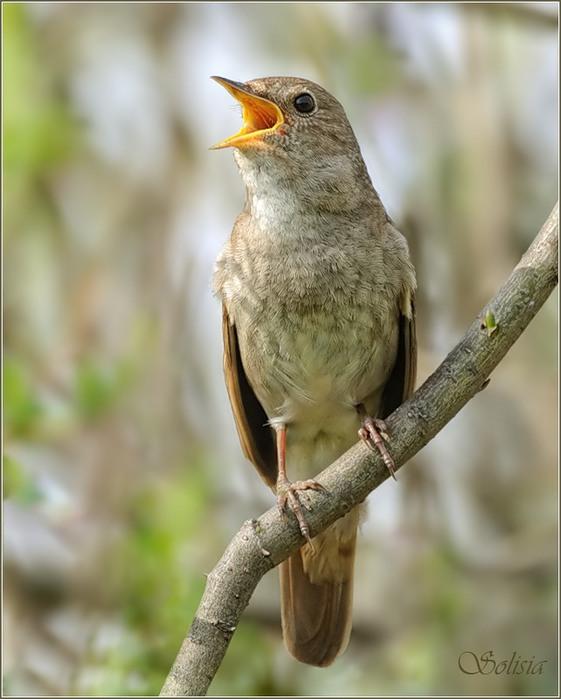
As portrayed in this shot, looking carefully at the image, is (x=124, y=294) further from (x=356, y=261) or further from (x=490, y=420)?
(x=356, y=261)

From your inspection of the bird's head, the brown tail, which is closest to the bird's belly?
the brown tail

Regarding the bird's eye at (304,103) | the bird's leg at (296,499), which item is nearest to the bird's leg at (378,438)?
the bird's leg at (296,499)

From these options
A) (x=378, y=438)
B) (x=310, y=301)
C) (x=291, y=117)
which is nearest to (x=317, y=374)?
(x=310, y=301)

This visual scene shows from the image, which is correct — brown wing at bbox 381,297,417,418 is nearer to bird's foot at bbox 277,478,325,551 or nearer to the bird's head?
the bird's head

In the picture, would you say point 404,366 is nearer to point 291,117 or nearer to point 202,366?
point 291,117
